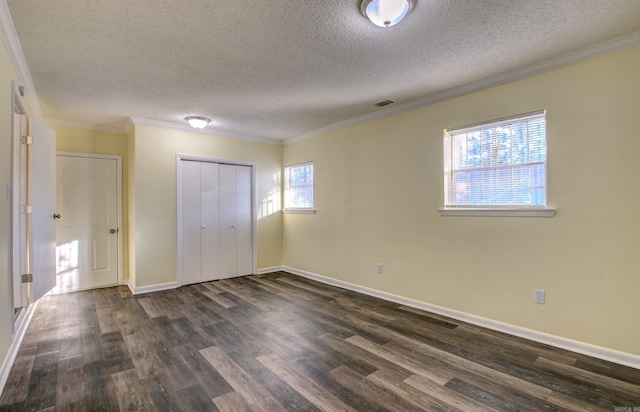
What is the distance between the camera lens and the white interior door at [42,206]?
2.94m

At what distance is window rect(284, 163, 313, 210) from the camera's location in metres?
5.48

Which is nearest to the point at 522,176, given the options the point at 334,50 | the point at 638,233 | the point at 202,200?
the point at 638,233

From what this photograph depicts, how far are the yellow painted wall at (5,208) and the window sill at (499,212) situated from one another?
12.6 feet

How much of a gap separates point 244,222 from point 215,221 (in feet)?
1.74

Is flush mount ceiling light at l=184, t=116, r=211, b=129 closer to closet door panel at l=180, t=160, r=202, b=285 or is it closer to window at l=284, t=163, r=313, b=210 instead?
closet door panel at l=180, t=160, r=202, b=285

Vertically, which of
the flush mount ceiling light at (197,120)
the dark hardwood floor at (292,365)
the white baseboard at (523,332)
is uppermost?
the flush mount ceiling light at (197,120)

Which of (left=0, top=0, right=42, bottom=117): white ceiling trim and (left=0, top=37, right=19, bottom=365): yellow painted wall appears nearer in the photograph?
(left=0, top=0, right=42, bottom=117): white ceiling trim

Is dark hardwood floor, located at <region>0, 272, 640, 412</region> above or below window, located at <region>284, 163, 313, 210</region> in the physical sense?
below

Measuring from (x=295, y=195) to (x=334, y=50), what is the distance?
3457mm

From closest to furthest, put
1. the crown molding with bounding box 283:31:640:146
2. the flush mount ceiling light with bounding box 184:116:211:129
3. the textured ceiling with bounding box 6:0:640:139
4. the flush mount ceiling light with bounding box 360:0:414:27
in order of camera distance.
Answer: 1. the flush mount ceiling light with bounding box 360:0:414:27
2. the textured ceiling with bounding box 6:0:640:139
3. the crown molding with bounding box 283:31:640:146
4. the flush mount ceiling light with bounding box 184:116:211:129

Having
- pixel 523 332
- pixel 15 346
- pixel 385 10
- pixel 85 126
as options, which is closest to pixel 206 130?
pixel 85 126

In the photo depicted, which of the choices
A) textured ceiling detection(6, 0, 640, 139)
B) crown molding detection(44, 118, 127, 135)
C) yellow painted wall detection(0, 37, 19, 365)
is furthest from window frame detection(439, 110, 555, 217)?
crown molding detection(44, 118, 127, 135)

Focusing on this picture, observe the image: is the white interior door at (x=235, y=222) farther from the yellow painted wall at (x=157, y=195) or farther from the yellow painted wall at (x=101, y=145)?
the yellow painted wall at (x=101, y=145)

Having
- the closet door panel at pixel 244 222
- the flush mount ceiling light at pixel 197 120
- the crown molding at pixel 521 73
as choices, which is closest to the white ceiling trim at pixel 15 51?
the flush mount ceiling light at pixel 197 120
